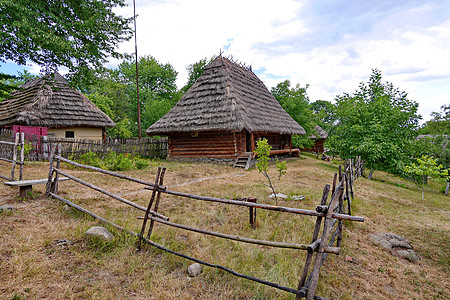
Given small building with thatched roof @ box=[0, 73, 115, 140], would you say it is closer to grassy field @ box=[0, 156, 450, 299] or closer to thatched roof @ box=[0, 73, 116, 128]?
A: thatched roof @ box=[0, 73, 116, 128]

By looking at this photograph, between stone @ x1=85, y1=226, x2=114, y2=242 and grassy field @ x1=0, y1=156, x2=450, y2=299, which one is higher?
stone @ x1=85, y1=226, x2=114, y2=242

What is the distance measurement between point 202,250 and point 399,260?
119 inches

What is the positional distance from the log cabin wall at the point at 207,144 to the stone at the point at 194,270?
9610mm

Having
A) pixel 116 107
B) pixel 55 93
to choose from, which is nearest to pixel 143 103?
pixel 116 107

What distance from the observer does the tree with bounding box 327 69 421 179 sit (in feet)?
40.8

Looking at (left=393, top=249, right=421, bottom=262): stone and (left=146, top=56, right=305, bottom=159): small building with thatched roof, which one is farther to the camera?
(left=146, top=56, right=305, bottom=159): small building with thatched roof

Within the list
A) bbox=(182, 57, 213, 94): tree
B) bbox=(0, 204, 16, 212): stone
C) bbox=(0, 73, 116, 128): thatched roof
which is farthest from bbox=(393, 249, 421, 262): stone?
bbox=(182, 57, 213, 94): tree

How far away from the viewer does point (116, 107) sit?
90.3ft

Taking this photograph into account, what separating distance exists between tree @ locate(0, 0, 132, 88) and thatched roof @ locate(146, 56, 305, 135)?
4860 millimetres

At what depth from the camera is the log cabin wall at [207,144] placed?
12.6m

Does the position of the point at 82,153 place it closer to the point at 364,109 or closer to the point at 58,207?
the point at 58,207

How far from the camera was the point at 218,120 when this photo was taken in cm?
1184

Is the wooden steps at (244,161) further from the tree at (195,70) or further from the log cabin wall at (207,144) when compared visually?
the tree at (195,70)

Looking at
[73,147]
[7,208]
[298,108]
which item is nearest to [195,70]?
[298,108]
